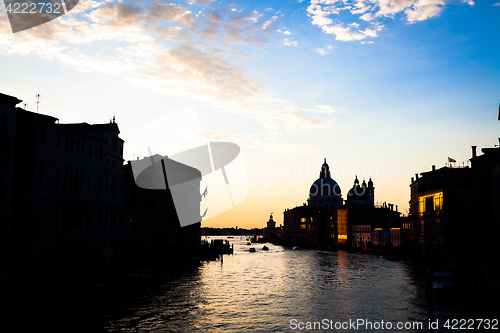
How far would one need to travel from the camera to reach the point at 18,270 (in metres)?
34.0

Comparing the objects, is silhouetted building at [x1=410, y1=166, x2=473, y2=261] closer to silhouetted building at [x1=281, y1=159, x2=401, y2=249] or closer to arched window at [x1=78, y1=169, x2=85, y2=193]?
silhouetted building at [x1=281, y1=159, x2=401, y2=249]

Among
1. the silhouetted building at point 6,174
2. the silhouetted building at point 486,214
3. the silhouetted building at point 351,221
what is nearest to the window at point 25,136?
the silhouetted building at point 6,174

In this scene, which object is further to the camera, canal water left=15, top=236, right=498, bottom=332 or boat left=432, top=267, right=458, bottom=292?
boat left=432, top=267, right=458, bottom=292

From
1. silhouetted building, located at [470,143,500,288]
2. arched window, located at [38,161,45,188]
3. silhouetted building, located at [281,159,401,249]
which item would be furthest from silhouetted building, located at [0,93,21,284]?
silhouetted building, located at [281,159,401,249]

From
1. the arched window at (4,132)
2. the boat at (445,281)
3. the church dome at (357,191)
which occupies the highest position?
the church dome at (357,191)

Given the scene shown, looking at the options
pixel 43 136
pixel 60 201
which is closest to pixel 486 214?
pixel 60 201

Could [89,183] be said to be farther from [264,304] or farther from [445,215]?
[445,215]

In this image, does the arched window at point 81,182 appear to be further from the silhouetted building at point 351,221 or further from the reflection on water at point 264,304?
the silhouetted building at point 351,221

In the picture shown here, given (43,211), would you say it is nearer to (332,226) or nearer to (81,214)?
(81,214)

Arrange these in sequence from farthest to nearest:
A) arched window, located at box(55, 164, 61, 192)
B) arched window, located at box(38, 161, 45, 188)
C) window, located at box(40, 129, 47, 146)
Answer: arched window, located at box(55, 164, 61, 192) < window, located at box(40, 129, 47, 146) < arched window, located at box(38, 161, 45, 188)

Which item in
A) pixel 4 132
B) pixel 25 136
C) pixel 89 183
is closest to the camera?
pixel 4 132

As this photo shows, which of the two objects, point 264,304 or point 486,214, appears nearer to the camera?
point 264,304

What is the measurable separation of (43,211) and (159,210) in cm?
3259

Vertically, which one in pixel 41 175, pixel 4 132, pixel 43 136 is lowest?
pixel 41 175
